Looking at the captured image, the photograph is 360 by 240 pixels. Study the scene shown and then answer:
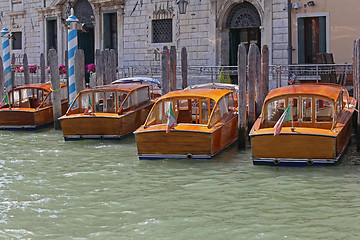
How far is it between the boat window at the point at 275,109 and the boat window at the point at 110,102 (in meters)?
4.13

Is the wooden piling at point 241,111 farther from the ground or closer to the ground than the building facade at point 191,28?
closer to the ground

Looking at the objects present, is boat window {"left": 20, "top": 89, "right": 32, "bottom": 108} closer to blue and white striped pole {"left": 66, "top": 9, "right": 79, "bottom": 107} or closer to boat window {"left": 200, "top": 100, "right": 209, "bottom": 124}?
blue and white striped pole {"left": 66, "top": 9, "right": 79, "bottom": 107}

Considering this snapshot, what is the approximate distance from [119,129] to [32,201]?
4.88 metres

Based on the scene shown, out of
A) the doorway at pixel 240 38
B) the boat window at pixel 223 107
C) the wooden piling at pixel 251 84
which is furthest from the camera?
the doorway at pixel 240 38

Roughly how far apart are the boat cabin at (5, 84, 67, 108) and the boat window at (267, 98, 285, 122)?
6.95 m

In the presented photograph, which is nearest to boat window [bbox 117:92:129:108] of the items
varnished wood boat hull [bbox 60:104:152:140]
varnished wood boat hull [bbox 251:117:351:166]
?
varnished wood boat hull [bbox 60:104:152:140]

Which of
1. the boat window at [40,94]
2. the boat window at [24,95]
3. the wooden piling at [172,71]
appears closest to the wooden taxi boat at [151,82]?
the wooden piling at [172,71]

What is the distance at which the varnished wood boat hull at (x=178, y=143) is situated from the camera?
10.4m

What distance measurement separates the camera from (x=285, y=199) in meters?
7.91

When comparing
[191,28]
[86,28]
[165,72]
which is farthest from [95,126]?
[86,28]

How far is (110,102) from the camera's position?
13.4 meters

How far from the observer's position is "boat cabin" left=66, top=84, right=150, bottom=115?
43.4ft

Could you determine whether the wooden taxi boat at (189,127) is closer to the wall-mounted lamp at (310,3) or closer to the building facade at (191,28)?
the building facade at (191,28)

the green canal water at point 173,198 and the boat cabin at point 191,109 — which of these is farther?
the boat cabin at point 191,109
